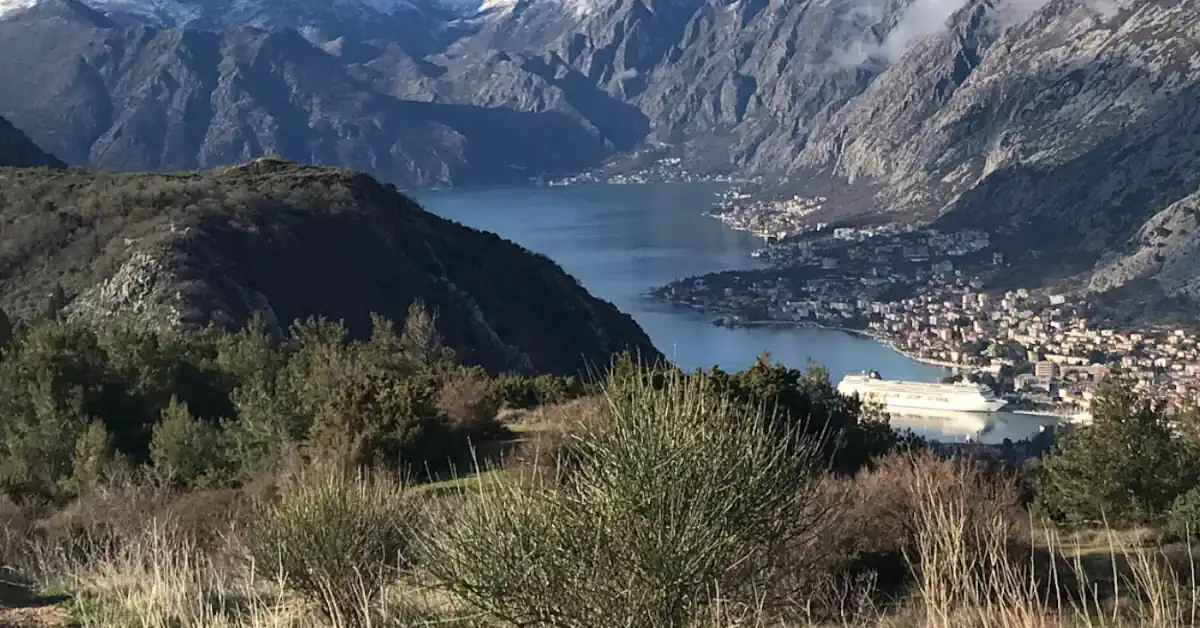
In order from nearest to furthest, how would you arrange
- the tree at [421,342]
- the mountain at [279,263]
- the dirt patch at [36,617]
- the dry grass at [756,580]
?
1. the dry grass at [756,580]
2. the dirt patch at [36,617]
3. the tree at [421,342]
4. the mountain at [279,263]

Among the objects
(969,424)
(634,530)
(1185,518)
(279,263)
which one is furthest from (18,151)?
(634,530)

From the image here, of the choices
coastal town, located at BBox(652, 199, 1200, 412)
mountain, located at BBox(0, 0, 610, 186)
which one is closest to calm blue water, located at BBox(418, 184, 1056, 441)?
coastal town, located at BBox(652, 199, 1200, 412)

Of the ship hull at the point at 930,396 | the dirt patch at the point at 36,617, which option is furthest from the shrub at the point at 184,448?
the ship hull at the point at 930,396

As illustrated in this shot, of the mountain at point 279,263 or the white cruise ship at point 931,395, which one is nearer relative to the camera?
the mountain at point 279,263

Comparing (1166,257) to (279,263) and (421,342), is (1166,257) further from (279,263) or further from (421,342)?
(421,342)

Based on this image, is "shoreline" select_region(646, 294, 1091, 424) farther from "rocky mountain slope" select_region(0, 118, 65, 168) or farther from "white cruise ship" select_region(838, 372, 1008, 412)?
"rocky mountain slope" select_region(0, 118, 65, 168)

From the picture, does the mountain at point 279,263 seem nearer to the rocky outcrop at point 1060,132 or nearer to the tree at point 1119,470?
the tree at point 1119,470

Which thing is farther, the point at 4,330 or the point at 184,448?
the point at 4,330
